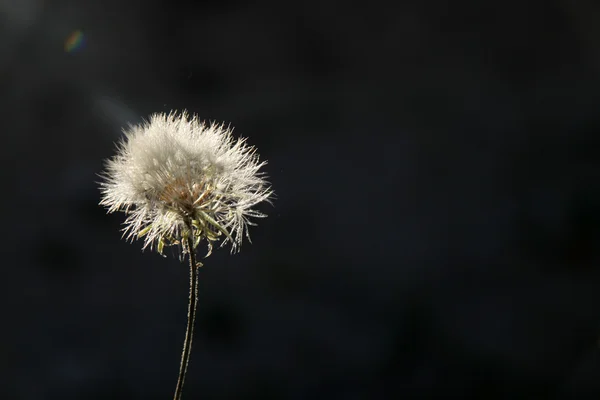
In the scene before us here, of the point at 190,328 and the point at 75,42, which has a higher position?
the point at 75,42

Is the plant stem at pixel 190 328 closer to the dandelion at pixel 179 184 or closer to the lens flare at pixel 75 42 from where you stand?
the dandelion at pixel 179 184

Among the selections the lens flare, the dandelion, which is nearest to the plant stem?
the dandelion

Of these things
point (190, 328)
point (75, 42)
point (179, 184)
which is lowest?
point (190, 328)

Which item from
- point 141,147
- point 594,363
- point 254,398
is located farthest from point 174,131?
point 594,363

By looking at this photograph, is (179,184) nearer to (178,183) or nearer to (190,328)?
(178,183)

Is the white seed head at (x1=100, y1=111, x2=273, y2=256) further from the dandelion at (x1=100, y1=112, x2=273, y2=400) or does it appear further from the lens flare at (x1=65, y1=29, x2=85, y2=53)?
the lens flare at (x1=65, y1=29, x2=85, y2=53)

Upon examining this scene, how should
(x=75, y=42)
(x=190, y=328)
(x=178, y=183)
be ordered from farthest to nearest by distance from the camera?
(x=75, y=42) < (x=178, y=183) < (x=190, y=328)

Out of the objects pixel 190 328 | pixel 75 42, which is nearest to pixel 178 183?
pixel 190 328

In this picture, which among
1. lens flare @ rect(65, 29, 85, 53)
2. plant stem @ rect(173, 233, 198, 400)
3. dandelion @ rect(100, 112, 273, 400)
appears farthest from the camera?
lens flare @ rect(65, 29, 85, 53)

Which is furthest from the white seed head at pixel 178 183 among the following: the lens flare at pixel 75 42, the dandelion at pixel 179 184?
the lens flare at pixel 75 42
